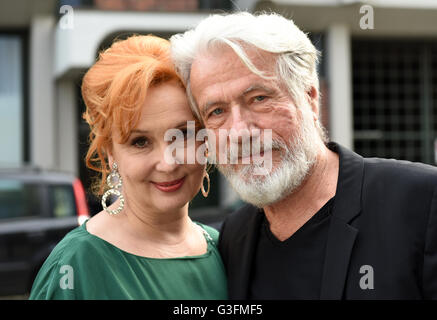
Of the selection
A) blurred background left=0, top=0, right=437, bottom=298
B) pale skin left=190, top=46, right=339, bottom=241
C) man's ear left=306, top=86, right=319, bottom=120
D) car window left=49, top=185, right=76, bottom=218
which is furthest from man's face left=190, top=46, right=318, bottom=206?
blurred background left=0, top=0, right=437, bottom=298

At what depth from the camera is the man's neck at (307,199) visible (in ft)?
7.06

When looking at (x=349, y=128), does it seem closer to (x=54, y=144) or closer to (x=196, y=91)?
(x=54, y=144)

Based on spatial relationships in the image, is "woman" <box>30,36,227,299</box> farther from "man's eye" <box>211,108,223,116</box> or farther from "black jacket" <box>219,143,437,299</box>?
"black jacket" <box>219,143,437,299</box>

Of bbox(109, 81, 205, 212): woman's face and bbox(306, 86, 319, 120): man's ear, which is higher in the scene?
bbox(306, 86, 319, 120): man's ear

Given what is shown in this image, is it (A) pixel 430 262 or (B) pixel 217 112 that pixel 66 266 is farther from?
(A) pixel 430 262

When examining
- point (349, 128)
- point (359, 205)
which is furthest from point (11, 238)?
point (349, 128)

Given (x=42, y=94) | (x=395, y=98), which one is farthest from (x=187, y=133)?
(x=395, y=98)

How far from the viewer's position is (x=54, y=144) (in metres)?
11.2

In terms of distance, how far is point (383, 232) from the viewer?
6.30 ft

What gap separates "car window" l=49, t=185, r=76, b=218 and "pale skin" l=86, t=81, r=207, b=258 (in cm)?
464

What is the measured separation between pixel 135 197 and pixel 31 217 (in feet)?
15.6

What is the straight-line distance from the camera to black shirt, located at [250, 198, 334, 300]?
204 centimetres
